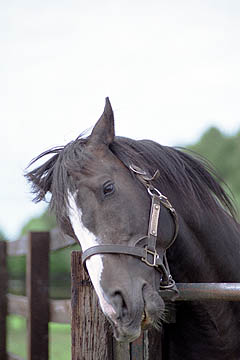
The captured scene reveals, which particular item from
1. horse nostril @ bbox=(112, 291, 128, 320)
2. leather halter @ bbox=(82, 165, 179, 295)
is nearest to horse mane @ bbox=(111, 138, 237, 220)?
leather halter @ bbox=(82, 165, 179, 295)

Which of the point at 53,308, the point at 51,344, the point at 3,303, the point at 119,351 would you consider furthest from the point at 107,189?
the point at 51,344

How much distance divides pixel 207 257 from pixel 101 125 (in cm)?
92

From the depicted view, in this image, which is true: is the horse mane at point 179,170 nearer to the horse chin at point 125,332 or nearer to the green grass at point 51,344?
the horse chin at point 125,332

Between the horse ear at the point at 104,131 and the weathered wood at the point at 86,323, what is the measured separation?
1.87 feet

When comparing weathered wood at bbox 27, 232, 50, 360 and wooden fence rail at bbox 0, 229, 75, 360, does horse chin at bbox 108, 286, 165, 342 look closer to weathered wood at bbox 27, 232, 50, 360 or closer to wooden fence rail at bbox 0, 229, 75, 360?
wooden fence rail at bbox 0, 229, 75, 360

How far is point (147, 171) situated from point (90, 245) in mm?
532

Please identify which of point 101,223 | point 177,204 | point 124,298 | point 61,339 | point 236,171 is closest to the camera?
point 124,298

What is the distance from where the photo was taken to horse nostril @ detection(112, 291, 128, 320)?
2.47 metres

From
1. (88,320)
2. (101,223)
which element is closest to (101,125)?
(101,223)

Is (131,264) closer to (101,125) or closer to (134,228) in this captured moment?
(134,228)

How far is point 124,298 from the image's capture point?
2.49 metres

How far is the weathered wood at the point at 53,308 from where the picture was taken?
473 centimetres

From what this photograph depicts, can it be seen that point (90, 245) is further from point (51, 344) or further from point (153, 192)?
point (51, 344)

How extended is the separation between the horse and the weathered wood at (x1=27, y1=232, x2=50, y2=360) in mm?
2301
